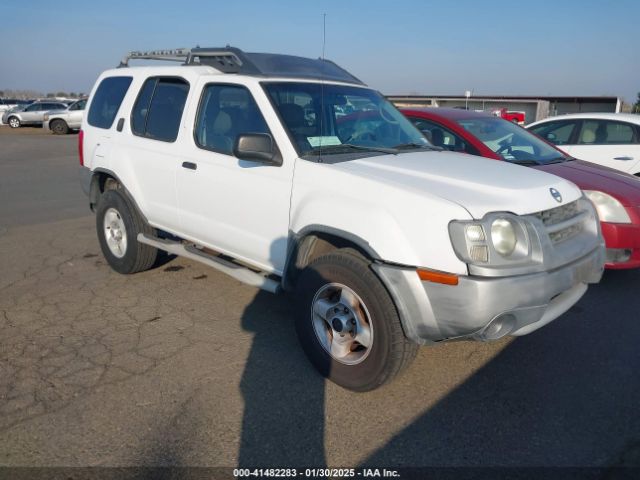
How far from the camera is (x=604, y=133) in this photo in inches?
327

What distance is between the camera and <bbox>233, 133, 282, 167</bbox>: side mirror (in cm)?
359

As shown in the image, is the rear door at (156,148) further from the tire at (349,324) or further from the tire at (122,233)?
the tire at (349,324)

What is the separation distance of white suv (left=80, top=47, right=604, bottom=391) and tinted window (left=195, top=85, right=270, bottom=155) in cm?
1

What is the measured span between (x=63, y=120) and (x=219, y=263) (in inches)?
1039

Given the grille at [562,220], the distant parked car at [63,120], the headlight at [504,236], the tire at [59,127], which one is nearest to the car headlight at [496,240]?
the headlight at [504,236]

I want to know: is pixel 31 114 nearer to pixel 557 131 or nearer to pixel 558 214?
pixel 557 131

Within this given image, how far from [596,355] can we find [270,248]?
8.10 feet

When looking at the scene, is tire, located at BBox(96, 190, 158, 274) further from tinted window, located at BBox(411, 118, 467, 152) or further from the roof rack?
tinted window, located at BBox(411, 118, 467, 152)

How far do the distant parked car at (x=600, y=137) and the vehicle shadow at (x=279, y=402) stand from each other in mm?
6066

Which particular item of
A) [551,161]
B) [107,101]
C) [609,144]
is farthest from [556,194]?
[609,144]

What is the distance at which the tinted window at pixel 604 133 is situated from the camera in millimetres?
8211

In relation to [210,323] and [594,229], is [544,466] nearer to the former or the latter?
[594,229]

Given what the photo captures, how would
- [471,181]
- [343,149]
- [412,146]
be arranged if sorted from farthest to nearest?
[412,146] → [343,149] → [471,181]

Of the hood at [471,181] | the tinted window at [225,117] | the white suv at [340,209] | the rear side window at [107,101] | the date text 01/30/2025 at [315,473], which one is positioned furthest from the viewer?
the rear side window at [107,101]
